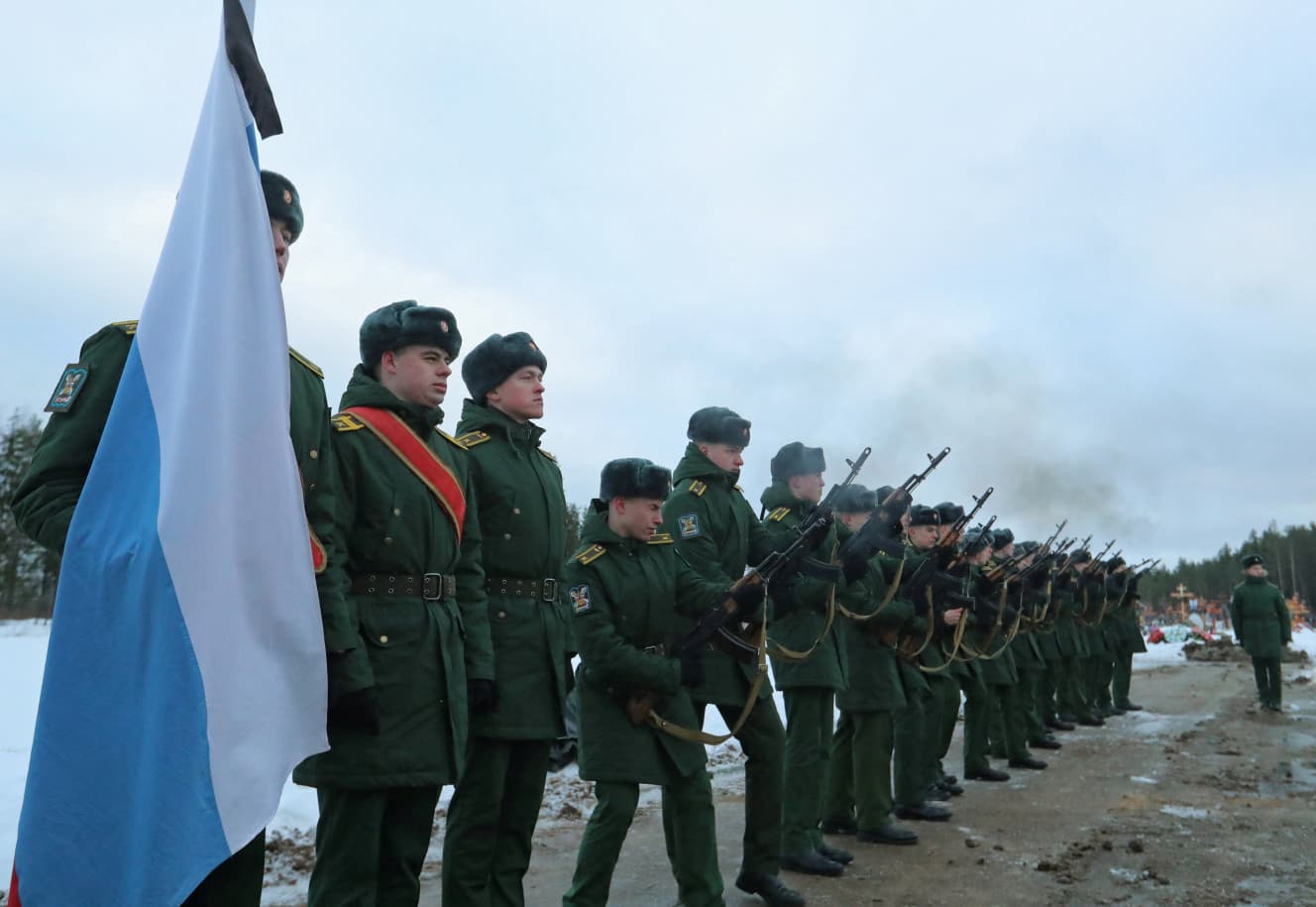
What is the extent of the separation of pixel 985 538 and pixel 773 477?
184 inches

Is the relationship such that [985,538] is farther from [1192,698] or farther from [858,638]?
[1192,698]

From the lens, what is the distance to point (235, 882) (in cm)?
264

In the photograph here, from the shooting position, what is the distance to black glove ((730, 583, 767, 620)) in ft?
17.1

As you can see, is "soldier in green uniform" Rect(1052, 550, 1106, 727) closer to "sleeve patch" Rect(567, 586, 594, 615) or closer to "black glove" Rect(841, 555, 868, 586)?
"black glove" Rect(841, 555, 868, 586)

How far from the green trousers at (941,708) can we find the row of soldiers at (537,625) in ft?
0.17

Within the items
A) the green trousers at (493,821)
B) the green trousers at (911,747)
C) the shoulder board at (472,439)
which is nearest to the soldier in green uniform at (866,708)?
the green trousers at (911,747)

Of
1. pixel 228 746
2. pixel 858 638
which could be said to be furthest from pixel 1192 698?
pixel 228 746

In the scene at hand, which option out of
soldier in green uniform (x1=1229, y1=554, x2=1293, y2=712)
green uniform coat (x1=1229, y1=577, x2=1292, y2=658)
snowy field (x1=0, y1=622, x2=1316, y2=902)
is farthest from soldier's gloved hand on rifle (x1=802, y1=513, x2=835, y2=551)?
green uniform coat (x1=1229, y1=577, x2=1292, y2=658)

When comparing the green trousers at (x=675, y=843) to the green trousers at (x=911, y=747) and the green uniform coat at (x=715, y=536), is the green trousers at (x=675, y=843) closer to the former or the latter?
the green uniform coat at (x=715, y=536)

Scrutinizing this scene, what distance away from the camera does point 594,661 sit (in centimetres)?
462

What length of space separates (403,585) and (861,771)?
4.46 meters

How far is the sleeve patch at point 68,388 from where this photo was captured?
264 cm

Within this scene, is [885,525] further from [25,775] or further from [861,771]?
[25,775]

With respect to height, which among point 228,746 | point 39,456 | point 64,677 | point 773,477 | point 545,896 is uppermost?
point 773,477
